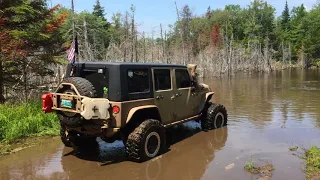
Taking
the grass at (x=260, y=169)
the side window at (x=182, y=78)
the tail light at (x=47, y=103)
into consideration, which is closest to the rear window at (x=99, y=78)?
the tail light at (x=47, y=103)

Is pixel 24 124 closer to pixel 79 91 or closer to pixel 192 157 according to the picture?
pixel 79 91

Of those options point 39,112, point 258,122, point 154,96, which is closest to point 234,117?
point 258,122

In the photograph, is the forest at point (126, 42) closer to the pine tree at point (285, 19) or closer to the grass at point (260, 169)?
the pine tree at point (285, 19)

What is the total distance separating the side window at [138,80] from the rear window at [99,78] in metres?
0.45

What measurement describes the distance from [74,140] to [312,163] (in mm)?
4822

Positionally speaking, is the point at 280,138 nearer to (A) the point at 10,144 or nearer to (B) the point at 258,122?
(B) the point at 258,122

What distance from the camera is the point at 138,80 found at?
263 inches

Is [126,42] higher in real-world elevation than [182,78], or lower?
higher

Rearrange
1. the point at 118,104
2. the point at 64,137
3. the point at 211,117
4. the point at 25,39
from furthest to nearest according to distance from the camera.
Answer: the point at 25,39
the point at 211,117
the point at 64,137
the point at 118,104

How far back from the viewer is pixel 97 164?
249 inches

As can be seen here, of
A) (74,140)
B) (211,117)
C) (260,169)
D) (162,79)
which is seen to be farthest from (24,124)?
(260,169)

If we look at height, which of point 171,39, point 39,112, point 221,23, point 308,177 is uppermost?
point 221,23

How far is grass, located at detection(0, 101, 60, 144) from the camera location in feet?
25.3

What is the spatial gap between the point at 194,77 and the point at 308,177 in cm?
396
